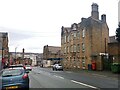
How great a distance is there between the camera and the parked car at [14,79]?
15391 mm

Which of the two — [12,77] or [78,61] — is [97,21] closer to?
[78,61]

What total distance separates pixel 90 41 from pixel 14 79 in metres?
41.8

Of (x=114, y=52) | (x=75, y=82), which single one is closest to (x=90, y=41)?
(x=114, y=52)

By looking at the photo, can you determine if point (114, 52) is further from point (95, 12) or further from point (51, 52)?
point (51, 52)

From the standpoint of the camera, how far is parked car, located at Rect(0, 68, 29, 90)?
15.4 m

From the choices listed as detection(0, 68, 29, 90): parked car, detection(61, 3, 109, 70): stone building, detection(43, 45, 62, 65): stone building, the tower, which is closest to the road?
detection(0, 68, 29, 90): parked car

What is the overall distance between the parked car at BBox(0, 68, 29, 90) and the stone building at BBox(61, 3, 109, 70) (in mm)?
35395

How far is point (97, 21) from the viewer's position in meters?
57.4

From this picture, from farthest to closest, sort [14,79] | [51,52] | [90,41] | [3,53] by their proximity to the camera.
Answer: [51,52], [3,53], [90,41], [14,79]

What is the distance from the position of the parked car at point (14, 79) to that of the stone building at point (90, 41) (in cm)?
3540

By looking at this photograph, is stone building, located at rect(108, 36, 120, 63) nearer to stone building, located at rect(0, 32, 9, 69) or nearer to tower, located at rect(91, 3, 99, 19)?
tower, located at rect(91, 3, 99, 19)

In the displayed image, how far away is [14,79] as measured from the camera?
50.6 ft

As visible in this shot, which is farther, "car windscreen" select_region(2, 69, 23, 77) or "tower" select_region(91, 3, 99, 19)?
"tower" select_region(91, 3, 99, 19)

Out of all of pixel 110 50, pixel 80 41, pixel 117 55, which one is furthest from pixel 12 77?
pixel 80 41
